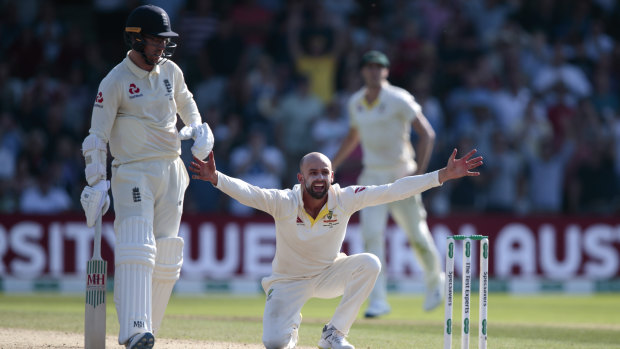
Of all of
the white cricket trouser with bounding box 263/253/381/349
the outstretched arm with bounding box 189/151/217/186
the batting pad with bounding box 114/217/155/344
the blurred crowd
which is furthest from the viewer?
the blurred crowd

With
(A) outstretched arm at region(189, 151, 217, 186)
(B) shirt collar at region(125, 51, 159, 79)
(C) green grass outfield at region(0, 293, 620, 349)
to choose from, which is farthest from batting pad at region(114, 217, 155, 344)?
(C) green grass outfield at region(0, 293, 620, 349)

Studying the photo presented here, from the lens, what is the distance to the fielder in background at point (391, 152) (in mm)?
8922

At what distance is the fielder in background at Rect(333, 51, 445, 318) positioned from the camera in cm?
892

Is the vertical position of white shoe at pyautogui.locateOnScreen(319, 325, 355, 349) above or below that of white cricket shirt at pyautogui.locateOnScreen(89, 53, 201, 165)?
below

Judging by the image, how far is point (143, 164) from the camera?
592 centimetres

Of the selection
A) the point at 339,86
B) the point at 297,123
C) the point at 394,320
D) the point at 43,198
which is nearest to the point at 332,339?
the point at 394,320

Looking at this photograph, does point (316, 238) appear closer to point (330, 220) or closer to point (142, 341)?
point (330, 220)

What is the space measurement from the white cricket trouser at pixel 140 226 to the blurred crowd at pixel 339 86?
6.02 metres

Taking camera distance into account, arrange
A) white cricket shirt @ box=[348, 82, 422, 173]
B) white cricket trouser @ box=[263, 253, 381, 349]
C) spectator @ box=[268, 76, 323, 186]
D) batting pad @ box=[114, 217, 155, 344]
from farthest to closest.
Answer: spectator @ box=[268, 76, 323, 186] < white cricket shirt @ box=[348, 82, 422, 173] < white cricket trouser @ box=[263, 253, 381, 349] < batting pad @ box=[114, 217, 155, 344]

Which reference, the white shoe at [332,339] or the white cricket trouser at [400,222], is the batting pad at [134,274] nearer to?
the white shoe at [332,339]

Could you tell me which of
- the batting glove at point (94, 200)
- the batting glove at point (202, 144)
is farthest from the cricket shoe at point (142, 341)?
the batting glove at point (202, 144)

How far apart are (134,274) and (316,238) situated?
1.09 meters

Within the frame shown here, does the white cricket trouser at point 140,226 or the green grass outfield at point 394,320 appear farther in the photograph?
the green grass outfield at point 394,320

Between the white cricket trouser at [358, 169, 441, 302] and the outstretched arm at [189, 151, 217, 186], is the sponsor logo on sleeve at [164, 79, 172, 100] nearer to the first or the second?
the outstretched arm at [189, 151, 217, 186]
